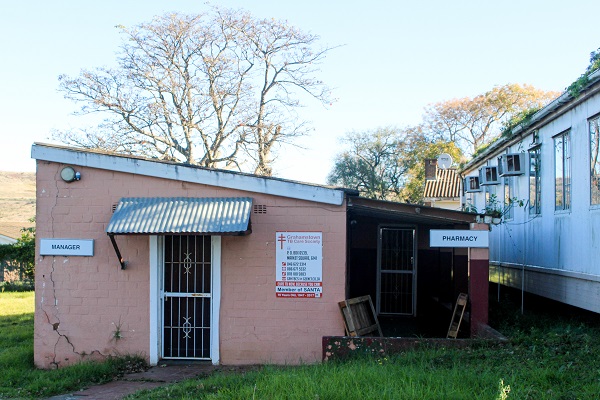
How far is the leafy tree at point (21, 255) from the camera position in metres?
27.2

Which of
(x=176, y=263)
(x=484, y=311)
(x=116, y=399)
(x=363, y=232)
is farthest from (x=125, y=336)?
(x=363, y=232)

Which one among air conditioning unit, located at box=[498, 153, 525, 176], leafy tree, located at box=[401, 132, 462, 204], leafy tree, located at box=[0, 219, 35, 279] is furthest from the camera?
leafy tree, located at box=[401, 132, 462, 204]

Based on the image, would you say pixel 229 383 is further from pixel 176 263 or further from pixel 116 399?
pixel 176 263

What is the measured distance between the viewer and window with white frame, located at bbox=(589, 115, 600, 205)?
10414mm

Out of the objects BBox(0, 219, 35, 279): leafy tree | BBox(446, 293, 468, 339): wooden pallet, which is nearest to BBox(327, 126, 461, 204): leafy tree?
BBox(0, 219, 35, 279): leafy tree

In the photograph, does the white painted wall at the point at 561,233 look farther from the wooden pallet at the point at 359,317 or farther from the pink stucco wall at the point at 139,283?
the pink stucco wall at the point at 139,283

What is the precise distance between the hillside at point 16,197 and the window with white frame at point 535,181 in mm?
62112

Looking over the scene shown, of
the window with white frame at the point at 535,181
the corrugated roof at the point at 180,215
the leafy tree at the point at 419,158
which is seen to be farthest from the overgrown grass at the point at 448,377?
the leafy tree at the point at 419,158

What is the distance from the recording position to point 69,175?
426 inches

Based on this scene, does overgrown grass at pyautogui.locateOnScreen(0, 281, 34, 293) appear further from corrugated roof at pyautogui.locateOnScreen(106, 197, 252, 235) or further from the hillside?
the hillside

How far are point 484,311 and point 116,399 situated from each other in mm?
5600

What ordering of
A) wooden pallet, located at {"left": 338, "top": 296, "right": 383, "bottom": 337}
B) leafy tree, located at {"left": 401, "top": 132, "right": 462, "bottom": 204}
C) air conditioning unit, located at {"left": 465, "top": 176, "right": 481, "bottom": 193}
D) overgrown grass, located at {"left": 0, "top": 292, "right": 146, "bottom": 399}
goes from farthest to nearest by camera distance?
leafy tree, located at {"left": 401, "top": 132, "right": 462, "bottom": 204}
air conditioning unit, located at {"left": 465, "top": 176, "right": 481, "bottom": 193}
wooden pallet, located at {"left": 338, "top": 296, "right": 383, "bottom": 337}
overgrown grass, located at {"left": 0, "top": 292, "right": 146, "bottom": 399}

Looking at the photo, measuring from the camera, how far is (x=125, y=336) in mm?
10766

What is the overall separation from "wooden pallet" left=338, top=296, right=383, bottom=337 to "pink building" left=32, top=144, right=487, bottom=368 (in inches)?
6.1
